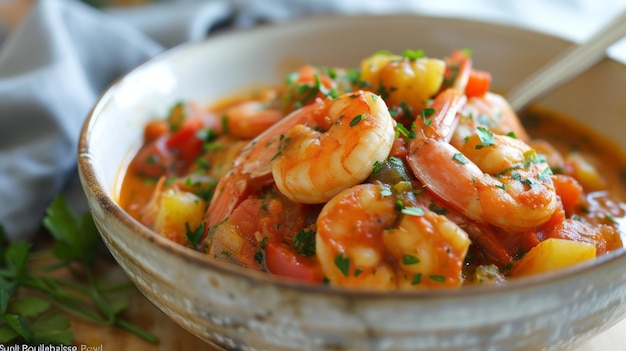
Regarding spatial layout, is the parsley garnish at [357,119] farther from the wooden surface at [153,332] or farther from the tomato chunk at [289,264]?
the wooden surface at [153,332]

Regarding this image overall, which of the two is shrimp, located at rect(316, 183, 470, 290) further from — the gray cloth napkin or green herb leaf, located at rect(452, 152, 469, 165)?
the gray cloth napkin

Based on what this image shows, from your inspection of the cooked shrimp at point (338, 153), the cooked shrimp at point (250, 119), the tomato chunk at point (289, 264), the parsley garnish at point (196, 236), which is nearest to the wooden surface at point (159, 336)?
the parsley garnish at point (196, 236)

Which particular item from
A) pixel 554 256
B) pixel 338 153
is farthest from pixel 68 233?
pixel 554 256

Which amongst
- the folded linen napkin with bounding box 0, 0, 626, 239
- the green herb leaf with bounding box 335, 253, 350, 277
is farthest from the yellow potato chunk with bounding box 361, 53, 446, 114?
the folded linen napkin with bounding box 0, 0, 626, 239

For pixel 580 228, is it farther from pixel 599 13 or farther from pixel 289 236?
pixel 599 13

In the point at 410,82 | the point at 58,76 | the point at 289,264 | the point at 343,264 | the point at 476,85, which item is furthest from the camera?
the point at 58,76

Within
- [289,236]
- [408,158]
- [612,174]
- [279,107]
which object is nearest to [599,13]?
[612,174]

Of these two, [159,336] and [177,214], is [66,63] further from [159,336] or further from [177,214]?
[159,336]
